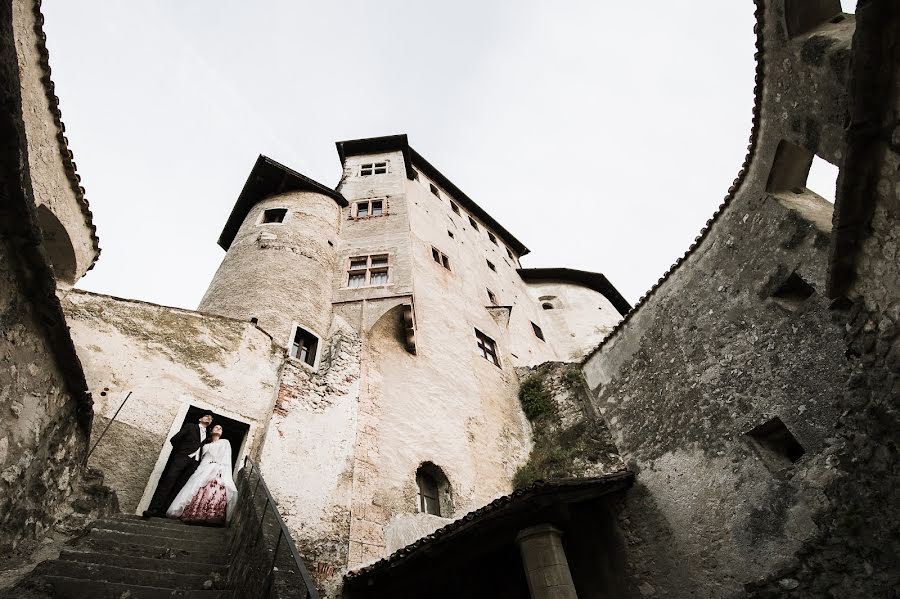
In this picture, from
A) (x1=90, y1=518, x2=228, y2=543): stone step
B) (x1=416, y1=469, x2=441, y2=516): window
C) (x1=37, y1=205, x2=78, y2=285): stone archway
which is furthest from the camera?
(x1=416, y1=469, x2=441, y2=516): window

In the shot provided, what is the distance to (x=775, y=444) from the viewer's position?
760 centimetres

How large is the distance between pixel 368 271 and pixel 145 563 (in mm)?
10814

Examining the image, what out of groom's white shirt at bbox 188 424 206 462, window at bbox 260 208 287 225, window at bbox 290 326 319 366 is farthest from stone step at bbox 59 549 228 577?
window at bbox 260 208 287 225

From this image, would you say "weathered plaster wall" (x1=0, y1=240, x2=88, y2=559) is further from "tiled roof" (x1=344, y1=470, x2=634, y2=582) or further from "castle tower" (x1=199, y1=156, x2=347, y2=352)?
"castle tower" (x1=199, y1=156, x2=347, y2=352)

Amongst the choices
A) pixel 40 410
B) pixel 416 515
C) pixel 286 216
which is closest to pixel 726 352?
pixel 416 515

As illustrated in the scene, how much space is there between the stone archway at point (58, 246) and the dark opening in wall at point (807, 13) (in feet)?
41.9

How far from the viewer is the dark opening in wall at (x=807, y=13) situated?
250 inches

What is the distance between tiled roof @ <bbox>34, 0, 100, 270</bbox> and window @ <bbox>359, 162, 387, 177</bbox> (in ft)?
40.6

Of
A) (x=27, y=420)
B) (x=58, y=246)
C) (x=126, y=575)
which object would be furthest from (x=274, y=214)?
(x=126, y=575)

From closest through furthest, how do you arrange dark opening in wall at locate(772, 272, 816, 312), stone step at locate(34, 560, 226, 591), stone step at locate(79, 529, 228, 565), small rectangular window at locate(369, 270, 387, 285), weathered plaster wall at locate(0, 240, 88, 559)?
1. weathered plaster wall at locate(0, 240, 88, 559)
2. stone step at locate(34, 560, 226, 591)
3. stone step at locate(79, 529, 228, 565)
4. dark opening in wall at locate(772, 272, 816, 312)
5. small rectangular window at locate(369, 270, 387, 285)

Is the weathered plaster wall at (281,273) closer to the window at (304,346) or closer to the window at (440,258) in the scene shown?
the window at (304,346)

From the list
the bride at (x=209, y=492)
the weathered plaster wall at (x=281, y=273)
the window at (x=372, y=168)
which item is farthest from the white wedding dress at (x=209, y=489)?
the window at (x=372, y=168)

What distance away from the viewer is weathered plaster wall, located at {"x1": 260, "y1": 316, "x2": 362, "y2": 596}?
8398mm

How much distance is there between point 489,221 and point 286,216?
47.4ft
